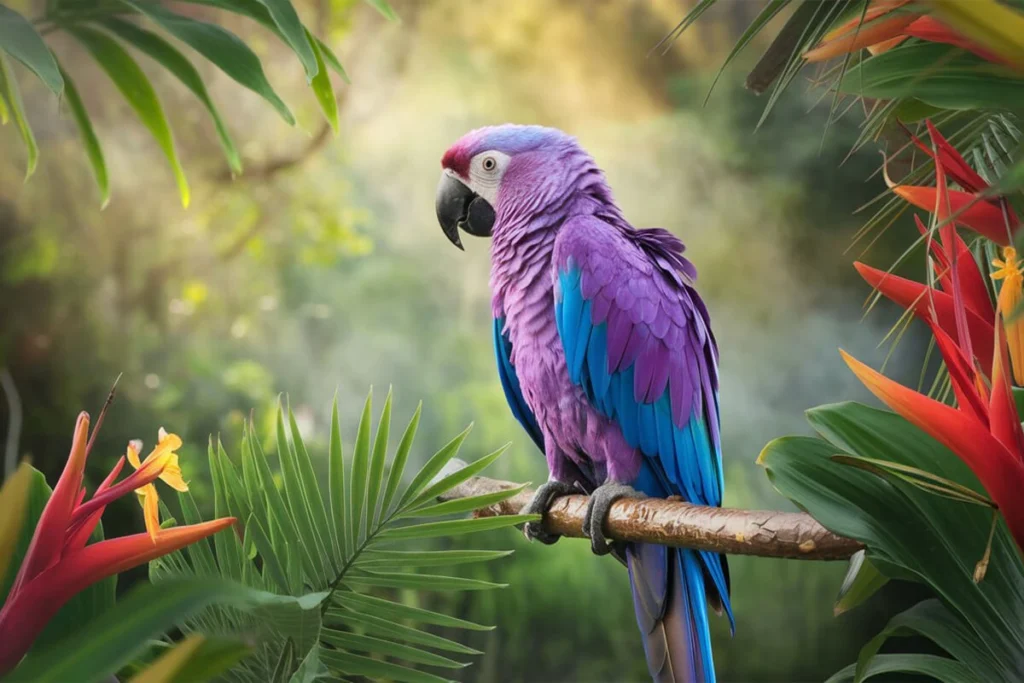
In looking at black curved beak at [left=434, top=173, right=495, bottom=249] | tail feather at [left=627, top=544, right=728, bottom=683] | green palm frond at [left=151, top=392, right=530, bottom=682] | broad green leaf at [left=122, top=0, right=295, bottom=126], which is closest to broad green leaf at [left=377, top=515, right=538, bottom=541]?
green palm frond at [left=151, top=392, right=530, bottom=682]

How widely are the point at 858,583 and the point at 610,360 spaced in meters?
0.35

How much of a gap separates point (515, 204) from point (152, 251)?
150cm

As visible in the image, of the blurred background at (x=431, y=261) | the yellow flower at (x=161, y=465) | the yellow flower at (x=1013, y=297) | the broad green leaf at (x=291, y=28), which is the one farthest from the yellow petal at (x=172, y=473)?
the blurred background at (x=431, y=261)

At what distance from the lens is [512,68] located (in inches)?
89.0

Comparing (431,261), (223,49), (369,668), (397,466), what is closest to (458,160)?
(223,49)

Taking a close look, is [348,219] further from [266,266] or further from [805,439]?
[805,439]

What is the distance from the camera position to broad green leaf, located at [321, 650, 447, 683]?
0.55 meters

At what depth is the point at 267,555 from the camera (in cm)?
54

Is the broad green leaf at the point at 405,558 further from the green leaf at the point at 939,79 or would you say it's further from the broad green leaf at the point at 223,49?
the broad green leaf at the point at 223,49

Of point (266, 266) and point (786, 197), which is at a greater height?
point (786, 197)

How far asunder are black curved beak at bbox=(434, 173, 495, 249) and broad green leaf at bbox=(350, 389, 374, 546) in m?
0.52

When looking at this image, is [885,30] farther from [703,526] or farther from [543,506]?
[543,506]

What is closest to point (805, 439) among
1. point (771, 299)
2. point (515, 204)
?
point (515, 204)

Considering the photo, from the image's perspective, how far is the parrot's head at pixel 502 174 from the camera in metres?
1.01
